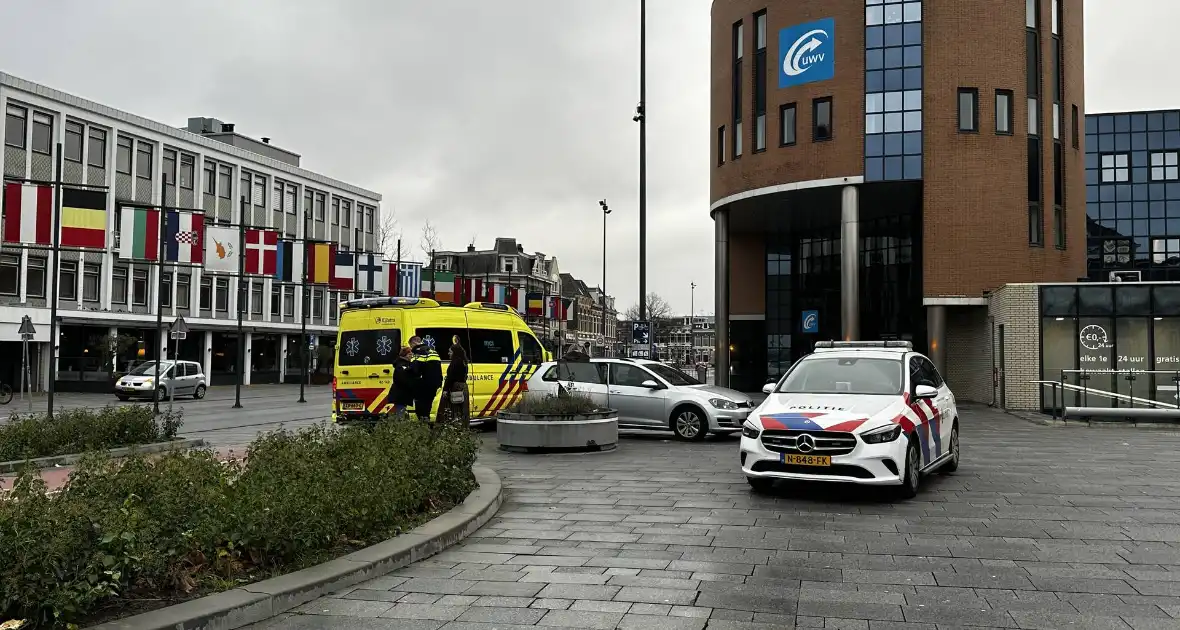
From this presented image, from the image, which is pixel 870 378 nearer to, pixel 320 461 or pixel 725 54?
pixel 320 461

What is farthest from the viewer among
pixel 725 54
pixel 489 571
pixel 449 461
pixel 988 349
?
pixel 725 54

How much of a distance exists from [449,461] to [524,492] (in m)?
1.74

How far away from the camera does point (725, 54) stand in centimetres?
3797

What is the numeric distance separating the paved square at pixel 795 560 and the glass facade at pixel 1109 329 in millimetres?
15113

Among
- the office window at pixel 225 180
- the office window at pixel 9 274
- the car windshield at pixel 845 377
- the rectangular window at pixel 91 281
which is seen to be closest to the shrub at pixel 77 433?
the car windshield at pixel 845 377

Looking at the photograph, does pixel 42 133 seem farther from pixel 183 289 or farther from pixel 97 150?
pixel 183 289

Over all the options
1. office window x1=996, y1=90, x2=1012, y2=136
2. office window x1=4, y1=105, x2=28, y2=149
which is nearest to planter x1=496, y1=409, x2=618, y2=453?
office window x1=996, y1=90, x2=1012, y2=136

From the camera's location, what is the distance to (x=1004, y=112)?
105 ft

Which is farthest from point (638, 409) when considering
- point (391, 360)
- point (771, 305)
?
point (771, 305)

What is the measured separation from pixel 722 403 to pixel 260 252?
802 inches

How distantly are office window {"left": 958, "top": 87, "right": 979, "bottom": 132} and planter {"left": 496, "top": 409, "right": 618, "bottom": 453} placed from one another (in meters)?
22.4

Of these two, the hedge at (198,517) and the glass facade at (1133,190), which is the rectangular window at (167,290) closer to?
the hedge at (198,517)

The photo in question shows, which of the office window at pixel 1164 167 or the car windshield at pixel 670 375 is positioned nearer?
the car windshield at pixel 670 375

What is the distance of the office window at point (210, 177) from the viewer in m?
54.9
